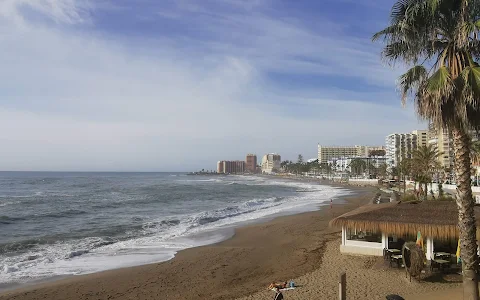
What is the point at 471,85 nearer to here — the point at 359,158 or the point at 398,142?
the point at 359,158

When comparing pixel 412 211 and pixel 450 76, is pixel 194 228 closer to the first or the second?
pixel 412 211

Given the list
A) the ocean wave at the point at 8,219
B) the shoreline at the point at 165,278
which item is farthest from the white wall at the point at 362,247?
the ocean wave at the point at 8,219

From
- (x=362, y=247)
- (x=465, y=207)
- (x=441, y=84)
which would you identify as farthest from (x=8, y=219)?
(x=441, y=84)

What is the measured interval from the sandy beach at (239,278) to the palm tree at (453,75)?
141 inches

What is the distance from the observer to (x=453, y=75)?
684 cm

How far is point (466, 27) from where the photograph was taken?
21.5 ft

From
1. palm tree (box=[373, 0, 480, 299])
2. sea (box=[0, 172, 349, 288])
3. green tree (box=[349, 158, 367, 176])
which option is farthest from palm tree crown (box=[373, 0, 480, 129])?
green tree (box=[349, 158, 367, 176])

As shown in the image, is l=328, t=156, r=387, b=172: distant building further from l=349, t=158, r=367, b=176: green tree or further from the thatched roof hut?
the thatched roof hut

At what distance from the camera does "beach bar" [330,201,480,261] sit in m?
11.8

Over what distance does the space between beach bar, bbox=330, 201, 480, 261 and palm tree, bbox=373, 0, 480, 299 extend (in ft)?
16.8

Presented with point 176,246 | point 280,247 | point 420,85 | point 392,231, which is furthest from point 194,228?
point 420,85

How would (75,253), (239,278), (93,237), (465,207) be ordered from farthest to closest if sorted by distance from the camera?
1. (93,237)
2. (75,253)
3. (239,278)
4. (465,207)

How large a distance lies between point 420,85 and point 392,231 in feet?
21.4

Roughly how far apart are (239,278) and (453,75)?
29.8 ft
